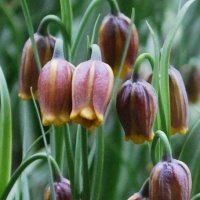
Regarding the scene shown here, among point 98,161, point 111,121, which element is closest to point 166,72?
point 98,161

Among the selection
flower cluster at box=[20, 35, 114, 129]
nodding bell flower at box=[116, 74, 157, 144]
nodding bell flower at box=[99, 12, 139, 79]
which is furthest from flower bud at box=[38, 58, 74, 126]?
nodding bell flower at box=[99, 12, 139, 79]

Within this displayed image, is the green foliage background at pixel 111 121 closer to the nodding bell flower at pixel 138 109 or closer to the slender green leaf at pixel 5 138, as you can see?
the slender green leaf at pixel 5 138

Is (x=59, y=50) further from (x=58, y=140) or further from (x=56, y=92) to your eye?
(x=58, y=140)

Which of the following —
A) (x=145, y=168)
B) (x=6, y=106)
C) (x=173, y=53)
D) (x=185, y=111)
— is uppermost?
(x=6, y=106)

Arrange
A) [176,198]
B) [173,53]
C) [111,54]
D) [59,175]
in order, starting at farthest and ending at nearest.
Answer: [173,53] < [111,54] < [59,175] < [176,198]

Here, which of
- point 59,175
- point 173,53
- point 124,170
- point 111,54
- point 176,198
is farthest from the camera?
point 173,53

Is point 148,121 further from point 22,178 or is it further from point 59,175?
point 22,178

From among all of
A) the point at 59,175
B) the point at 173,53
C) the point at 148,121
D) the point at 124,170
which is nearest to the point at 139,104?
the point at 148,121
